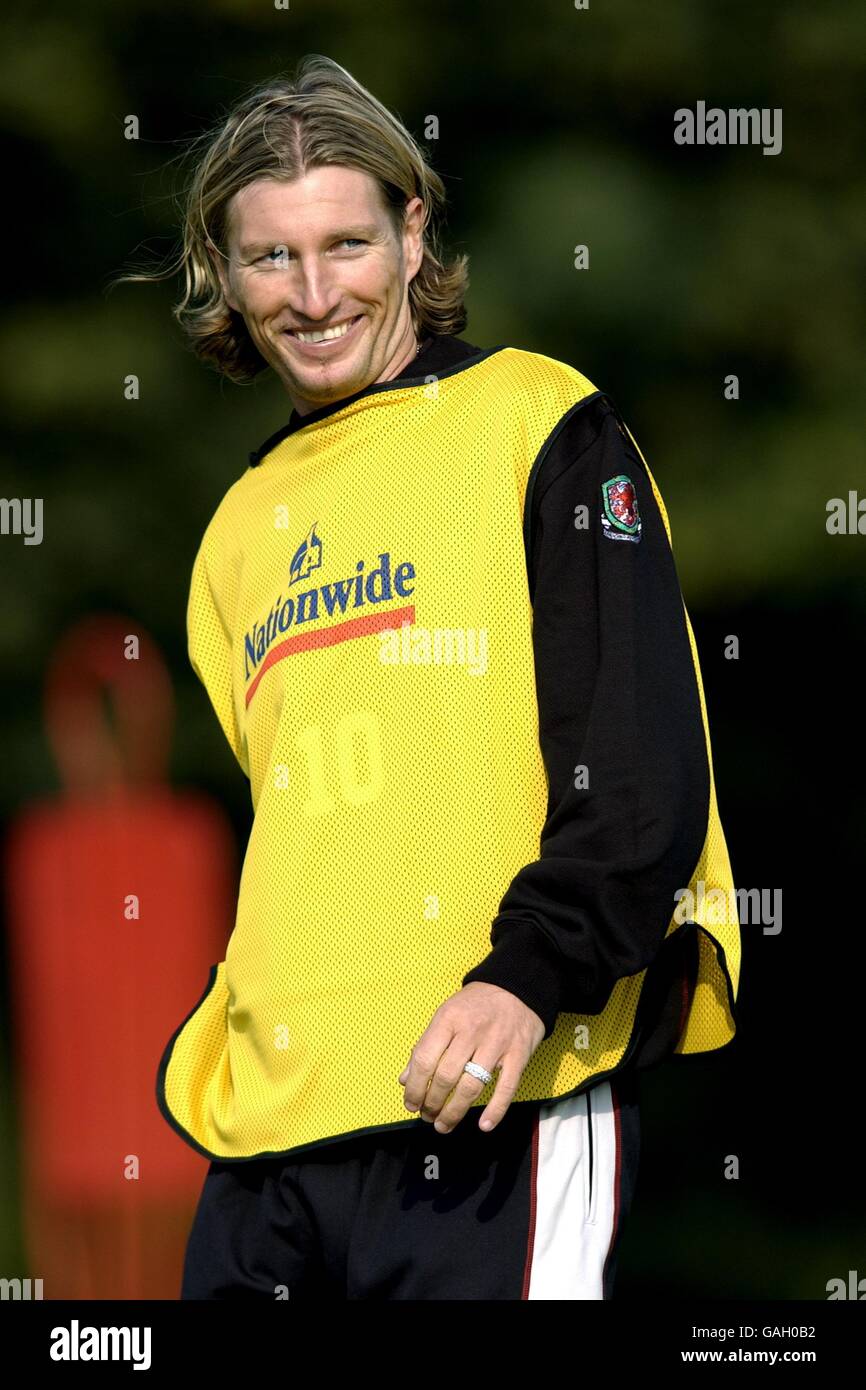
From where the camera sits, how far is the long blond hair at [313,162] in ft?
6.86

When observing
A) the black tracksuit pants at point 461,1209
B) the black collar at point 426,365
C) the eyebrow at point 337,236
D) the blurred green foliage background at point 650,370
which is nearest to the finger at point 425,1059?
the black tracksuit pants at point 461,1209

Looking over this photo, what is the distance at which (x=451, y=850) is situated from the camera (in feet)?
6.01

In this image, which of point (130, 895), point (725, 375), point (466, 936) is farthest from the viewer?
point (725, 375)

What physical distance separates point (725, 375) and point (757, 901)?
104 cm

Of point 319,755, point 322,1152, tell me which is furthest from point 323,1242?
point 319,755

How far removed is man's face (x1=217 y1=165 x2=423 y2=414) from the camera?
2.06 meters

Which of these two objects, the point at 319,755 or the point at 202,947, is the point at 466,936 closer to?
the point at 319,755

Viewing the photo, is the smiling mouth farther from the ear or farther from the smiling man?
the ear

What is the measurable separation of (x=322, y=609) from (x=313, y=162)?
1.50 feet

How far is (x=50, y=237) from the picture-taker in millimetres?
4273

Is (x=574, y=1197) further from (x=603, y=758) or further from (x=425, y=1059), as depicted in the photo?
(x=603, y=758)

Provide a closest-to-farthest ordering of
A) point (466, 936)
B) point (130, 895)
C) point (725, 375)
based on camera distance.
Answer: point (466, 936), point (130, 895), point (725, 375)

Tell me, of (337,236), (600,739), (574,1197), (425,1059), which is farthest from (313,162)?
(574,1197)

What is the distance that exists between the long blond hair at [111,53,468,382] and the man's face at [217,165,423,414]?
0.8 inches
